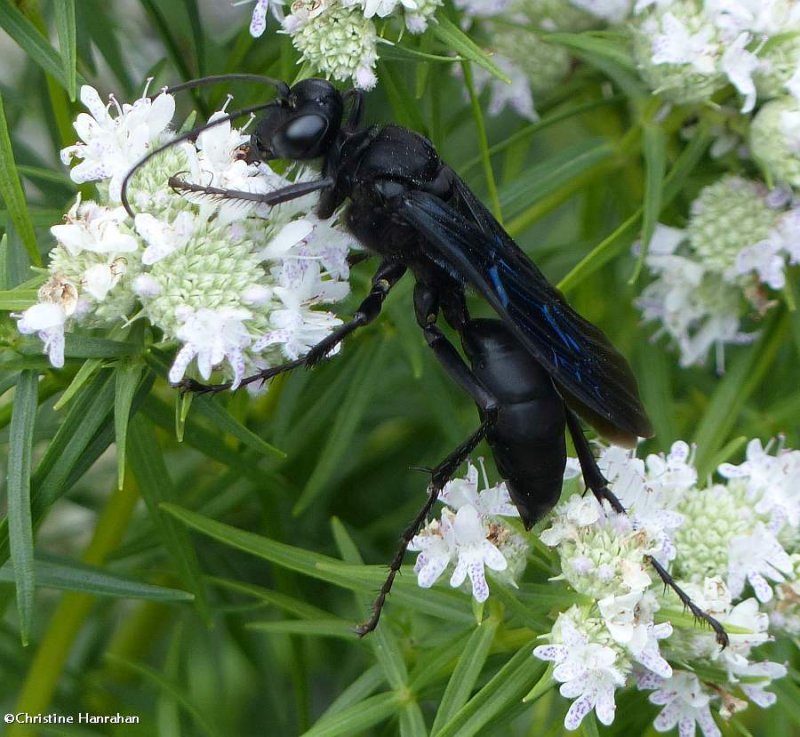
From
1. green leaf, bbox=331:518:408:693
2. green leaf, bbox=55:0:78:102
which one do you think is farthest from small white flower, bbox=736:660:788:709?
green leaf, bbox=55:0:78:102

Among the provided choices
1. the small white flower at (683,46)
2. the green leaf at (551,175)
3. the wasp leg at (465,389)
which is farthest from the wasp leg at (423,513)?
the small white flower at (683,46)

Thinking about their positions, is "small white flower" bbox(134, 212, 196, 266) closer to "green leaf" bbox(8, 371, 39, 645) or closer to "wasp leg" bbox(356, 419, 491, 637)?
"green leaf" bbox(8, 371, 39, 645)

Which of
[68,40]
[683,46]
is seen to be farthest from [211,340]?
[683,46]

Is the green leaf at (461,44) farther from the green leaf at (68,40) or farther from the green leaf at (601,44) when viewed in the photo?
the green leaf at (68,40)

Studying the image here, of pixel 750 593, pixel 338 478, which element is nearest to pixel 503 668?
pixel 750 593

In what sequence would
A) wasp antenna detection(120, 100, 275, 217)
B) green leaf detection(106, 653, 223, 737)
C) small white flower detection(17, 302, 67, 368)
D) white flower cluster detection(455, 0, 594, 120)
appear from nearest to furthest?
small white flower detection(17, 302, 67, 368)
wasp antenna detection(120, 100, 275, 217)
green leaf detection(106, 653, 223, 737)
white flower cluster detection(455, 0, 594, 120)

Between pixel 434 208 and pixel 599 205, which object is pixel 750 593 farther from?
pixel 599 205
